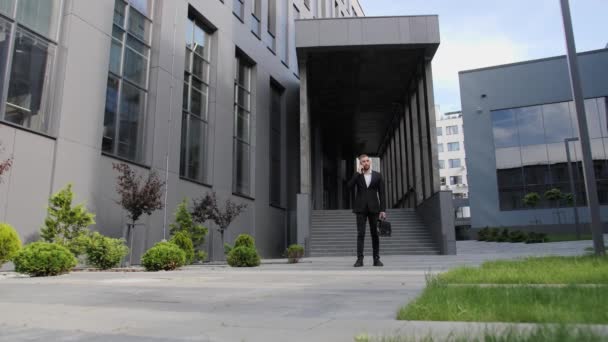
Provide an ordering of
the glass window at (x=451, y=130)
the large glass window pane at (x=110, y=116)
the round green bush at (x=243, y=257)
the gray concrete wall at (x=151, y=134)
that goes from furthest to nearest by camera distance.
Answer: the glass window at (x=451, y=130)
the large glass window pane at (x=110, y=116)
the round green bush at (x=243, y=257)
the gray concrete wall at (x=151, y=134)

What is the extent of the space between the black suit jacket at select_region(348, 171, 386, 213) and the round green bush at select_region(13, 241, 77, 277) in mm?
5573

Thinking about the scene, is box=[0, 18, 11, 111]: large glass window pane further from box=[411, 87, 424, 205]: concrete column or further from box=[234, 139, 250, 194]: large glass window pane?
box=[411, 87, 424, 205]: concrete column

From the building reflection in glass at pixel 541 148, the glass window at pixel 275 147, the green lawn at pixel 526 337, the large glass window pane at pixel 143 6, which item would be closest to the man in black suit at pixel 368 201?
the green lawn at pixel 526 337

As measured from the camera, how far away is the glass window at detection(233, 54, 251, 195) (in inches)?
816

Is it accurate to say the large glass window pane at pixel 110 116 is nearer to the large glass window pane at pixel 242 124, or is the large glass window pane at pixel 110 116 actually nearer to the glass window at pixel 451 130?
the large glass window pane at pixel 242 124

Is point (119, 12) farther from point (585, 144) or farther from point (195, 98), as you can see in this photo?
point (585, 144)

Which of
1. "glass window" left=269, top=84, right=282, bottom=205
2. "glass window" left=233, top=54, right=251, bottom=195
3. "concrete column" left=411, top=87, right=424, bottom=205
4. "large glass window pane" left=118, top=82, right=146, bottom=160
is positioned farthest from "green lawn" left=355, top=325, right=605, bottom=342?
"glass window" left=269, top=84, right=282, bottom=205

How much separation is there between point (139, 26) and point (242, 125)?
737 cm

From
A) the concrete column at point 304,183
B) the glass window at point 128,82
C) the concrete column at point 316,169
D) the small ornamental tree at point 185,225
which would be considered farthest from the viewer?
the concrete column at point 316,169

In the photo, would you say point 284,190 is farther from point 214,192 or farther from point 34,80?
point 34,80

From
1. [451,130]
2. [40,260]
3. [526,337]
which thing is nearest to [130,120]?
[40,260]

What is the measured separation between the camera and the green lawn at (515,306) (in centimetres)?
261

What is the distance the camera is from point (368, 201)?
8914 mm

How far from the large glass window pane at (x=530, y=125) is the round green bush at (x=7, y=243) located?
3696cm
